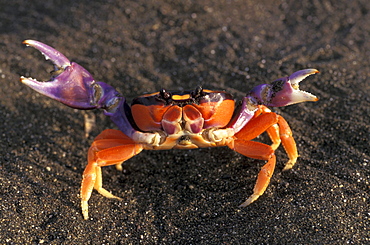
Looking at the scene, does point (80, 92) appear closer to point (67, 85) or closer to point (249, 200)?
point (67, 85)

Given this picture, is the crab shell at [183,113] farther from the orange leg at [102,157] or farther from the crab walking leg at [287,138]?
the crab walking leg at [287,138]

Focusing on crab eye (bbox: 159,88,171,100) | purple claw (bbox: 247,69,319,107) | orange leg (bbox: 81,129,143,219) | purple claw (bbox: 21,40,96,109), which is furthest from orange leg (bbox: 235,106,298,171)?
purple claw (bbox: 21,40,96,109)

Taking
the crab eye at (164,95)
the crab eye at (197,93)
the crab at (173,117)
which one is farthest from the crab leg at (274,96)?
the crab eye at (164,95)

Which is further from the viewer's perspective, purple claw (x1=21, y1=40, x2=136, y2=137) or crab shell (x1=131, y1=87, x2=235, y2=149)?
purple claw (x1=21, y1=40, x2=136, y2=137)

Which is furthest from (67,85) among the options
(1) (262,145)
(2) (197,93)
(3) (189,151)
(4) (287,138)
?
(4) (287,138)

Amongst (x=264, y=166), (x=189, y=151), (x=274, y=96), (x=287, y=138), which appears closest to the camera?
(x=264, y=166)

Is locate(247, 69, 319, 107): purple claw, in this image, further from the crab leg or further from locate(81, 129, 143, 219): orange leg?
locate(81, 129, 143, 219): orange leg
